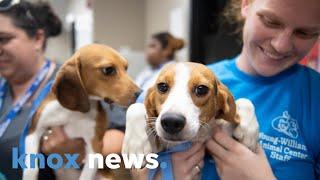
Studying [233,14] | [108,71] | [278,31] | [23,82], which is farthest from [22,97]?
[233,14]

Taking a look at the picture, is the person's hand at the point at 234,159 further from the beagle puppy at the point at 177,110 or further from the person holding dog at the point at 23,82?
the person holding dog at the point at 23,82

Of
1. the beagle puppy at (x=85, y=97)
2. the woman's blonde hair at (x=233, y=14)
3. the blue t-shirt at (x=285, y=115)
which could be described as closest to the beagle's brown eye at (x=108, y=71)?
the beagle puppy at (x=85, y=97)

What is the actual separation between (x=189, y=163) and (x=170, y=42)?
0.28 meters

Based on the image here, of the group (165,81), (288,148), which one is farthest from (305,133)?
(165,81)

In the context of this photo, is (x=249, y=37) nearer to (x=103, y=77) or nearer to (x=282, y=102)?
(x=282, y=102)

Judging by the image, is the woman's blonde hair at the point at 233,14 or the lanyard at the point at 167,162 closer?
the lanyard at the point at 167,162

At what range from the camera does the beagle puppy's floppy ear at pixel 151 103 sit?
22.8 inches

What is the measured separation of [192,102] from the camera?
0.57 m

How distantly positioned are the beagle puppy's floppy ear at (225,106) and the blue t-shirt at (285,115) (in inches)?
3.1

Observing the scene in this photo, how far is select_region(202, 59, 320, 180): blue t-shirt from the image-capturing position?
71 cm

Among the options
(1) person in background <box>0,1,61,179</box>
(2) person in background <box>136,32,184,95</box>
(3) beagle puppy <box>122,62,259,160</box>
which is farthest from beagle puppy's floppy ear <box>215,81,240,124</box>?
(1) person in background <box>0,1,61,179</box>

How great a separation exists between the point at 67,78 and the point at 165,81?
0.42 feet

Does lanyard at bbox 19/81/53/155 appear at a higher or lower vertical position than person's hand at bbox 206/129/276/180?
higher

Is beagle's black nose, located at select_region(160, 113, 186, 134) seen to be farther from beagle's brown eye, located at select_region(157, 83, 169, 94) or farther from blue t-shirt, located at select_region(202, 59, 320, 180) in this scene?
blue t-shirt, located at select_region(202, 59, 320, 180)
